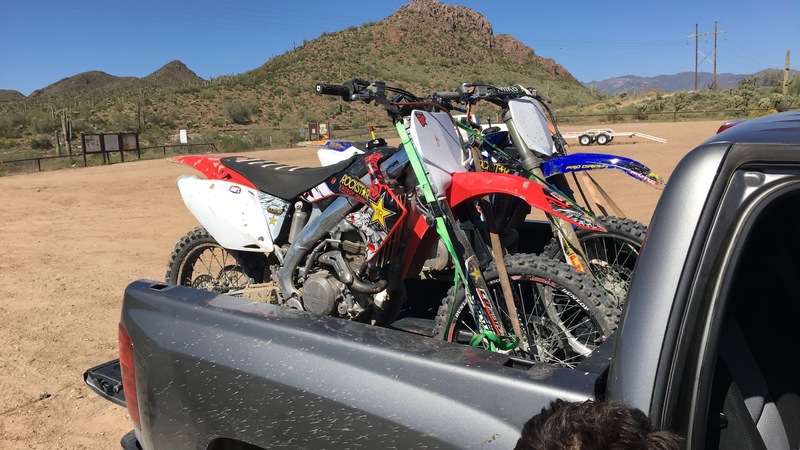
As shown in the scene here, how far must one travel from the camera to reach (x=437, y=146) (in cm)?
320

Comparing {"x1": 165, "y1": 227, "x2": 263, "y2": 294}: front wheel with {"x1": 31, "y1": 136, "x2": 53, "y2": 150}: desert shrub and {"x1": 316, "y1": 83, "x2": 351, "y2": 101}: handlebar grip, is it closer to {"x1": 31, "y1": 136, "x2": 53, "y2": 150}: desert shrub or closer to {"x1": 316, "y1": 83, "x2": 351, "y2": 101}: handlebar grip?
{"x1": 316, "y1": 83, "x2": 351, "y2": 101}: handlebar grip

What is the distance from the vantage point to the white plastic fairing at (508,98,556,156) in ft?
13.3

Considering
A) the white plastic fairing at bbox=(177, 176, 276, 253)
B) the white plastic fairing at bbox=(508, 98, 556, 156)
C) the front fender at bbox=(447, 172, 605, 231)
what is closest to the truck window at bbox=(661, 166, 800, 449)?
the front fender at bbox=(447, 172, 605, 231)

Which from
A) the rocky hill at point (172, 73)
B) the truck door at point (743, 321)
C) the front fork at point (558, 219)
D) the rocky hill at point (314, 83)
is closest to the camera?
the truck door at point (743, 321)

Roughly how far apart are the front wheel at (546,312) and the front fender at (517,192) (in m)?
0.27

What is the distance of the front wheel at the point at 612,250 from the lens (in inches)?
145

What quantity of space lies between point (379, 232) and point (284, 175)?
29.4 inches

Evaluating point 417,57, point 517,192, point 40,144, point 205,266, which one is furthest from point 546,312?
point 417,57

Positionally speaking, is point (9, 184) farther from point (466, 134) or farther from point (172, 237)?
point (466, 134)

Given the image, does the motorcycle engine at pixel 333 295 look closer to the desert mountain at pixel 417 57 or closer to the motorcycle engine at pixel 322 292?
the motorcycle engine at pixel 322 292

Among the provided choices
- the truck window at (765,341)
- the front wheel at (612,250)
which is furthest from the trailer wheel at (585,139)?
the truck window at (765,341)

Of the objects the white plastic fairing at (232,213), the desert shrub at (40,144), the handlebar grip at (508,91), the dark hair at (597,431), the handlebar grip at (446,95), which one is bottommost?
the dark hair at (597,431)

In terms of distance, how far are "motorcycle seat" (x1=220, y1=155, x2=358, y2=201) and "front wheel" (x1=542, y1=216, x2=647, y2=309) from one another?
1.37 meters

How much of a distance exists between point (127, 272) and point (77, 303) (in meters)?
1.08
